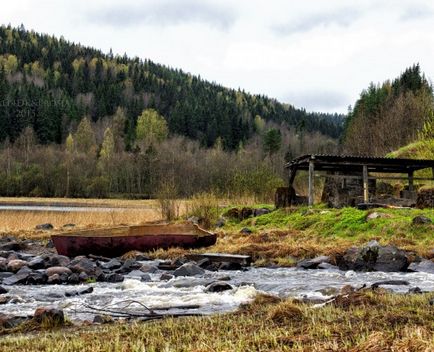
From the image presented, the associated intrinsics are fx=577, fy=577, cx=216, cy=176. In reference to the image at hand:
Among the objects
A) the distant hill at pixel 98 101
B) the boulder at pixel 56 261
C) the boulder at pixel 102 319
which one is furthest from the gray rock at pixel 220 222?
the distant hill at pixel 98 101

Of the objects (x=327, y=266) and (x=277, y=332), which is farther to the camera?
(x=327, y=266)

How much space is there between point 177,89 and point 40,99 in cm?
5797

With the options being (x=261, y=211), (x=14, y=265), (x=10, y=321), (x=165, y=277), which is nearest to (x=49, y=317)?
(x=10, y=321)

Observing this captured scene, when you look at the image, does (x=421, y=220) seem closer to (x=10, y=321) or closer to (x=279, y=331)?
(x=279, y=331)

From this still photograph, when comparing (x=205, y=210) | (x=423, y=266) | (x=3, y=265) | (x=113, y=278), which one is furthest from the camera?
(x=205, y=210)

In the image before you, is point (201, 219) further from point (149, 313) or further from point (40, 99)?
point (40, 99)

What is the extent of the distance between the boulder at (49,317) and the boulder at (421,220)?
12.4 m

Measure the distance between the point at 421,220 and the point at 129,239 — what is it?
342 inches

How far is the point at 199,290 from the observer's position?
34.4 feet

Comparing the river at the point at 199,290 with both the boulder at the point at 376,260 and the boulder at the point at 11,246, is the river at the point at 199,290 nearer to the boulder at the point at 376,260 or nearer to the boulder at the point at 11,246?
the boulder at the point at 376,260

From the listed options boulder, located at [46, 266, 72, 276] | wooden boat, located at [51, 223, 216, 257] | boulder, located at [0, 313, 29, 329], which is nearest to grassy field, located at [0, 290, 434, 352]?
boulder, located at [0, 313, 29, 329]

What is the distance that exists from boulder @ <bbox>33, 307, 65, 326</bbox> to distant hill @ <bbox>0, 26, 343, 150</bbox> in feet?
405

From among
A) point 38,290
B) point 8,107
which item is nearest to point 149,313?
point 38,290

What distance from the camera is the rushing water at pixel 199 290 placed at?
910cm
